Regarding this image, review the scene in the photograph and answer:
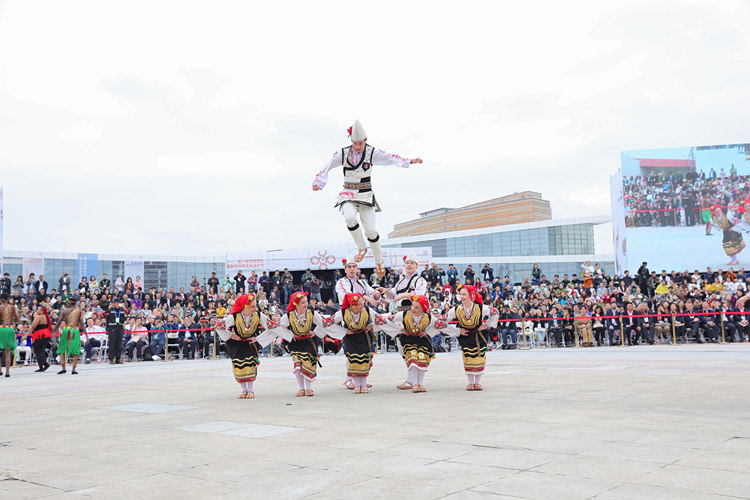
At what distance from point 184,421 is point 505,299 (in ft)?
60.1

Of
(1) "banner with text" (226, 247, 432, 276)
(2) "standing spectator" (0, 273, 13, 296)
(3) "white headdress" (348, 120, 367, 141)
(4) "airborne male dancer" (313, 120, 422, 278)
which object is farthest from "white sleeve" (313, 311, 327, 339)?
(2) "standing spectator" (0, 273, 13, 296)

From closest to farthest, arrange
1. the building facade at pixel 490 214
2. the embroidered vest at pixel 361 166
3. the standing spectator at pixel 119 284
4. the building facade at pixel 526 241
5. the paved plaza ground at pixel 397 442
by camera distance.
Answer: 1. the paved plaza ground at pixel 397 442
2. the embroidered vest at pixel 361 166
3. the standing spectator at pixel 119 284
4. the building facade at pixel 526 241
5. the building facade at pixel 490 214

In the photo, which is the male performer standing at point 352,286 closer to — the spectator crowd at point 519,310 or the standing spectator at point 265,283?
the spectator crowd at point 519,310

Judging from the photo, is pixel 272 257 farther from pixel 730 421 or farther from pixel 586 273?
pixel 730 421

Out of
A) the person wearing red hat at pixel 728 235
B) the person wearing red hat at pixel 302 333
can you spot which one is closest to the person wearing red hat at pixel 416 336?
the person wearing red hat at pixel 302 333

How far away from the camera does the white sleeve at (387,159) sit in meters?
9.38

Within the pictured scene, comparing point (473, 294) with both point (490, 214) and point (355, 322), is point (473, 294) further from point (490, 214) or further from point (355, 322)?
point (490, 214)

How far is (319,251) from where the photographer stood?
86.5 feet

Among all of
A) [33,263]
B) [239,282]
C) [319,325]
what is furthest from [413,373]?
[33,263]

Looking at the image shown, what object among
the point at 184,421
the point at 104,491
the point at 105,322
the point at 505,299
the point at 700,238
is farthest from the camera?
the point at 700,238

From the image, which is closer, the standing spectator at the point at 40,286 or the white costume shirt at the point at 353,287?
the white costume shirt at the point at 353,287

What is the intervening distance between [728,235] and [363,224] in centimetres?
2924

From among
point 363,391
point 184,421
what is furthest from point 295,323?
point 184,421

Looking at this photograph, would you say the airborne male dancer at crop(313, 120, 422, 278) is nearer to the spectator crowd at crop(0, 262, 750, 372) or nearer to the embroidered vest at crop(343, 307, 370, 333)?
the embroidered vest at crop(343, 307, 370, 333)
